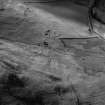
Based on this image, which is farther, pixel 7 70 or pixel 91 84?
pixel 91 84

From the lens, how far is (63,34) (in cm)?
155

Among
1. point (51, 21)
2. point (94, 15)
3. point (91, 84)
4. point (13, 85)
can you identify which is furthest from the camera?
point (94, 15)

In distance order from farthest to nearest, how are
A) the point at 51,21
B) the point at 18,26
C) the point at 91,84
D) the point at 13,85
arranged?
the point at 51,21 → the point at 18,26 → the point at 91,84 → the point at 13,85

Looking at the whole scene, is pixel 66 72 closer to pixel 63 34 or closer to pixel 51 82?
pixel 51 82

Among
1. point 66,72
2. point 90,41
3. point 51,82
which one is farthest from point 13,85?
point 90,41

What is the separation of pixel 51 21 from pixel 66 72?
0.51m

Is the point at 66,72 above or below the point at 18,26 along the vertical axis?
below

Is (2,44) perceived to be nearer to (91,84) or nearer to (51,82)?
(51,82)

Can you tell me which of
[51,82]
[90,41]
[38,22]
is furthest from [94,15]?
[51,82]

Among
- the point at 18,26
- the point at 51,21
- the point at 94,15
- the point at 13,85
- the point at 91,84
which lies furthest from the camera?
the point at 94,15

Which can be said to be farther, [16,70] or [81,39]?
[81,39]

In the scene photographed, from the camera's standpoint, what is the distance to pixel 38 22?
1.59 meters

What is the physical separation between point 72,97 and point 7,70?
1.24ft

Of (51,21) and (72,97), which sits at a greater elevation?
(51,21)
